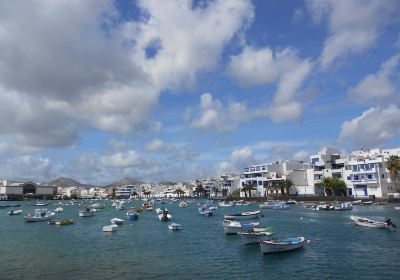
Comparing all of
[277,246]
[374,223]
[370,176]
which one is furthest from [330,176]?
[277,246]

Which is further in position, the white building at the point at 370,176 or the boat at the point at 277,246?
the white building at the point at 370,176

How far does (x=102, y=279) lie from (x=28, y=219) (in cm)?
6483

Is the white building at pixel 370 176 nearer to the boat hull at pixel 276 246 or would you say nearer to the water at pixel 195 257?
the water at pixel 195 257

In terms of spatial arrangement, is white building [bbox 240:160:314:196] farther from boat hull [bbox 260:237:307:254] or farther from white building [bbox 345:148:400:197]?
boat hull [bbox 260:237:307:254]

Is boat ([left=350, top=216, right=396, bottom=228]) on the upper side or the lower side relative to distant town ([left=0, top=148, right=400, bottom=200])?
lower

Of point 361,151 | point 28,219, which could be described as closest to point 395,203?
point 361,151

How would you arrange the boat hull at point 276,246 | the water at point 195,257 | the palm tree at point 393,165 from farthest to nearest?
the palm tree at point 393,165 < the boat hull at point 276,246 < the water at point 195,257

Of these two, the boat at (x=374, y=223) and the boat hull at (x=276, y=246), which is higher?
the boat at (x=374, y=223)

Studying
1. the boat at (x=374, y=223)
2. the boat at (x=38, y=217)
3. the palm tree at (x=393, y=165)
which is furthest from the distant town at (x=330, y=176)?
the boat at (x=38, y=217)

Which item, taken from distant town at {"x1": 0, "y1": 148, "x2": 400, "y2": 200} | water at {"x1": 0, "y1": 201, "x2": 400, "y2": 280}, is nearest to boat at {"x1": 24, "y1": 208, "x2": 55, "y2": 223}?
water at {"x1": 0, "y1": 201, "x2": 400, "y2": 280}

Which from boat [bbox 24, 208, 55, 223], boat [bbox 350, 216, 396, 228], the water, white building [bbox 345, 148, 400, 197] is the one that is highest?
white building [bbox 345, 148, 400, 197]

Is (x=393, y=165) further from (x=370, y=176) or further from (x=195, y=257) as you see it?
(x=195, y=257)

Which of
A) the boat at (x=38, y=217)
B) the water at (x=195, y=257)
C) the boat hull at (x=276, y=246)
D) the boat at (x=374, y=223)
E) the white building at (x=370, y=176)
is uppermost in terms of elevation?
the white building at (x=370, y=176)

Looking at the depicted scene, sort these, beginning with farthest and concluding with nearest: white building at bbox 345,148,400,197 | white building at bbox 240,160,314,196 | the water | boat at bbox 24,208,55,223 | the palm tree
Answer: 1. white building at bbox 240,160,314,196
2. white building at bbox 345,148,400,197
3. the palm tree
4. boat at bbox 24,208,55,223
5. the water
